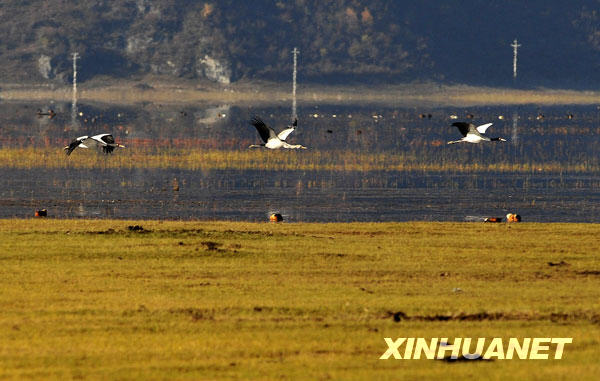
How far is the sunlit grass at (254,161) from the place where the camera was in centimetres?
5862

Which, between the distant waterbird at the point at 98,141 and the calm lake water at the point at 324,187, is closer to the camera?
the distant waterbird at the point at 98,141

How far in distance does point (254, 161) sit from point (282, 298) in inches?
1695

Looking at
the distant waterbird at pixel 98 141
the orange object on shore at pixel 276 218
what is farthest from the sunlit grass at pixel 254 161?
the orange object on shore at pixel 276 218

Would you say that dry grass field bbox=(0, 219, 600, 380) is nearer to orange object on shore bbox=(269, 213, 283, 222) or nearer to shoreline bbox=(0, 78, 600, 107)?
orange object on shore bbox=(269, 213, 283, 222)

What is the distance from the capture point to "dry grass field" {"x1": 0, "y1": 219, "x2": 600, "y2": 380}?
15594 millimetres

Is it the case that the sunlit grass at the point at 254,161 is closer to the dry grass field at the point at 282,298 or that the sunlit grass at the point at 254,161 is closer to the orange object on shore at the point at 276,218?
the orange object on shore at the point at 276,218

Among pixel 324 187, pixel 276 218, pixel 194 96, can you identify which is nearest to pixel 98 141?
pixel 276 218

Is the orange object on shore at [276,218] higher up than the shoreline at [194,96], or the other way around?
the shoreline at [194,96]

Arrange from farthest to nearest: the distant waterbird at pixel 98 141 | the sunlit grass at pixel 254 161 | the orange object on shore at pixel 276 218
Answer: the sunlit grass at pixel 254 161, the distant waterbird at pixel 98 141, the orange object on shore at pixel 276 218

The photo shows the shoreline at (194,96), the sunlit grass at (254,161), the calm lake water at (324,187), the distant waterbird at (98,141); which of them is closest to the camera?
the distant waterbird at (98,141)

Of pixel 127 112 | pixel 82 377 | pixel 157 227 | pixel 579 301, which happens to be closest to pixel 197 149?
pixel 157 227

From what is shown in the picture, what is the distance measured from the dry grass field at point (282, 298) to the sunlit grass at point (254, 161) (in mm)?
27923

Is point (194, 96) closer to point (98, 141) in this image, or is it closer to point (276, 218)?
point (98, 141)

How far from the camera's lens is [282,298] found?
20.2 metres
